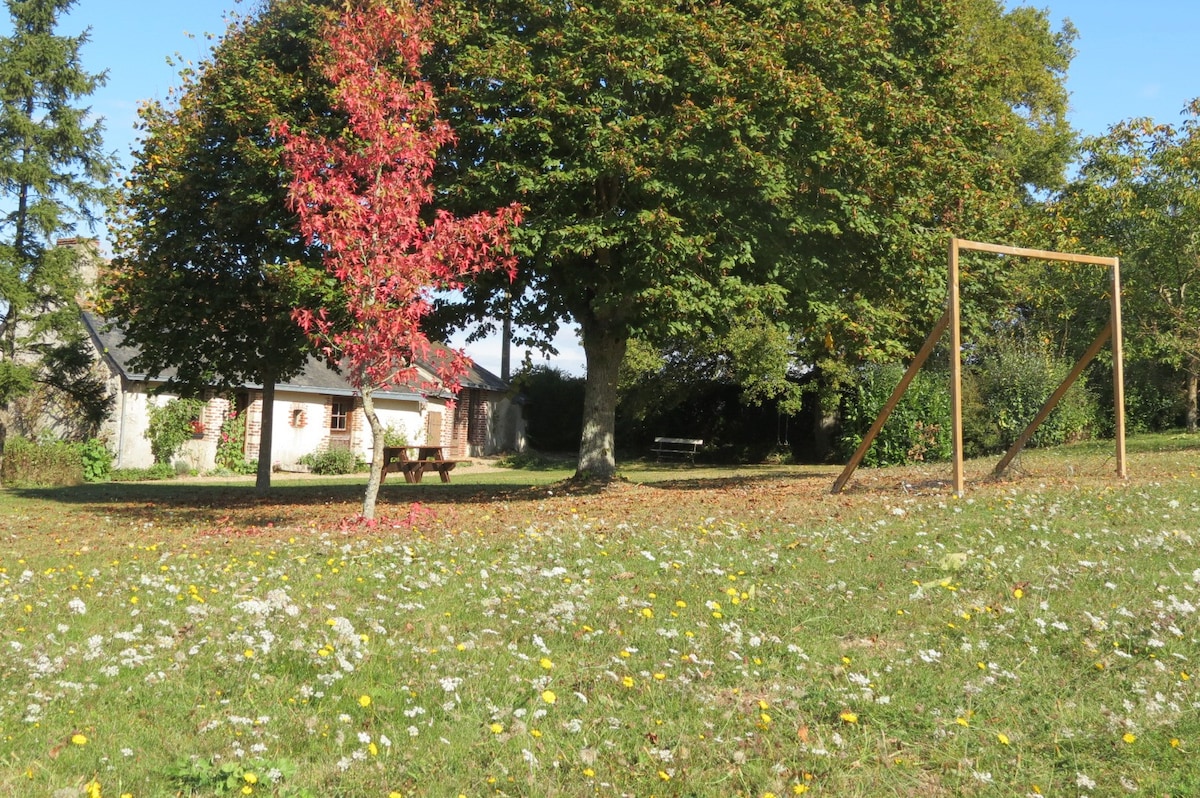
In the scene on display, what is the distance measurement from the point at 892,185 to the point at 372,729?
14.4 meters

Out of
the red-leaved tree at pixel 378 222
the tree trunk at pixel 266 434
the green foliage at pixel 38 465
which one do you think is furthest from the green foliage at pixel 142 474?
the red-leaved tree at pixel 378 222

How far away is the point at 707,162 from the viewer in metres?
14.5

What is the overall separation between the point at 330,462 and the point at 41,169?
43.0ft

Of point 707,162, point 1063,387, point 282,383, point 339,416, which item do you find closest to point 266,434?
point 282,383

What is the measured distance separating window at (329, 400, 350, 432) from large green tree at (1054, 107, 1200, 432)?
2492 centimetres

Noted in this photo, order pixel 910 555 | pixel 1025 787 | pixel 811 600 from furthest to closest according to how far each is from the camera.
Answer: pixel 910 555 → pixel 811 600 → pixel 1025 787

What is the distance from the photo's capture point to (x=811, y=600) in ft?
24.7

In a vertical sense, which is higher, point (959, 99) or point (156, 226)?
point (959, 99)

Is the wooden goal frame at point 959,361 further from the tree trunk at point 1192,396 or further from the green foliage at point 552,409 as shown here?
the green foliage at point 552,409

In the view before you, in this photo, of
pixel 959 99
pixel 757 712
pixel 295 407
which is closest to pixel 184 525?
pixel 757 712

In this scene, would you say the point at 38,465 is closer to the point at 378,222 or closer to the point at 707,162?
the point at 378,222

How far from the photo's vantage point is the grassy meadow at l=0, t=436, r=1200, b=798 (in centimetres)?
464

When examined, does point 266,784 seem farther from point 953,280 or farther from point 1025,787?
point 953,280

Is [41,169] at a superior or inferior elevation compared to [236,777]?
superior
